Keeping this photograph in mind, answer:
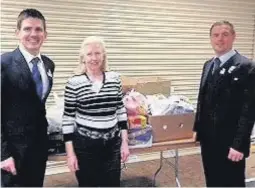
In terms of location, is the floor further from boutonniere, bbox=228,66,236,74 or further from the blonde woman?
boutonniere, bbox=228,66,236,74

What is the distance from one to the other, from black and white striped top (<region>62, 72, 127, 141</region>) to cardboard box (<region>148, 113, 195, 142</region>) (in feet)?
2.15

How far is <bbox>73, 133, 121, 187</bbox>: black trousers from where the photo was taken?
2.34 meters

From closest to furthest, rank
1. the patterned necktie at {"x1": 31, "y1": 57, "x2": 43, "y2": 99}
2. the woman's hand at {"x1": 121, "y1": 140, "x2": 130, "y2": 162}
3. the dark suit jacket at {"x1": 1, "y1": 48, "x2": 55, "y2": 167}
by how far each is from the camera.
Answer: the dark suit jacket at {"x1": 1, "y1": 48, "x2": 55, "y2": 167}, the patterned necktie at {"x1": 31, "y1": 57, "x2": 43, "y2": 99}, the woman's hand at {"x1": 121, "y1": 140, "x2": 130, "y2": 162}

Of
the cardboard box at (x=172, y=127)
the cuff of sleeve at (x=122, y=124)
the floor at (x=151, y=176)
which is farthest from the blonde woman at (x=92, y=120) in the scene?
the floor at (x=151, y=176)

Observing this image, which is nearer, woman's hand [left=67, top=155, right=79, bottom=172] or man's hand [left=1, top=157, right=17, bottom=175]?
man's hand [left=1, top=157, right=17, bottom=175]

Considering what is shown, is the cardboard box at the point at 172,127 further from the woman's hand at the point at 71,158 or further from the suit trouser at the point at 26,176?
the suit trouser at the point at 26,176

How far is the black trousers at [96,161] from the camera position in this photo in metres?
2.34

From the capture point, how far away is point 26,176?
7.29 feet

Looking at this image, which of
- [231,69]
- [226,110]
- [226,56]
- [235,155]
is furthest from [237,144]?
[226,56]

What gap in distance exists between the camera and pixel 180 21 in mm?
4797

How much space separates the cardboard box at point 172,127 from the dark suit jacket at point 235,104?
48 cm

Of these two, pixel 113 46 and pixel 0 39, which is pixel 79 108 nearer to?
pixel 0 39

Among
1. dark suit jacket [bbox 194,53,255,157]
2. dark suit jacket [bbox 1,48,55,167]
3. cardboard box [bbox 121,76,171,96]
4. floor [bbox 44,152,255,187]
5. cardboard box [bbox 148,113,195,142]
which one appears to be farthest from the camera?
floor [bbox 44,152,255,187]

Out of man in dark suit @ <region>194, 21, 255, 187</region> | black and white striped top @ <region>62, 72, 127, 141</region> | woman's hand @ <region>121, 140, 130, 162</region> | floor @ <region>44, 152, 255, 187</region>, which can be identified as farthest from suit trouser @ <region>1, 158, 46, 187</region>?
floor @ <region>44, 152, 255, 187</region>
